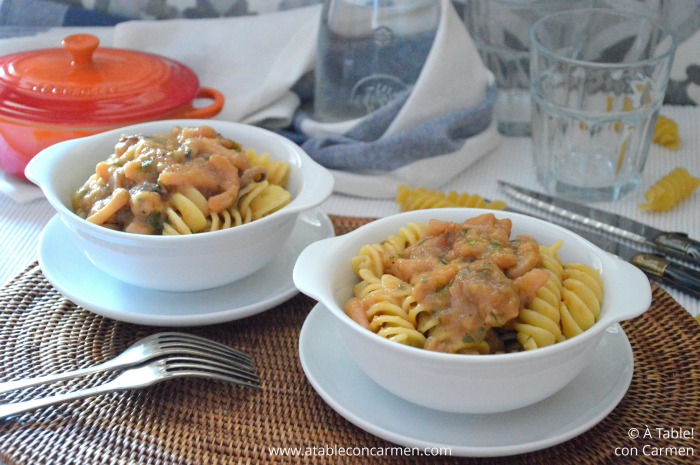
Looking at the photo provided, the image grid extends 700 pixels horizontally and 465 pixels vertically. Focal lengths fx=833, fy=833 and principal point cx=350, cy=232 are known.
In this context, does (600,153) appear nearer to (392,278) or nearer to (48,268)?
(392,278)

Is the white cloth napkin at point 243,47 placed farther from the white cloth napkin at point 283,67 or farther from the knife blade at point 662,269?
the knife blade at point 662,269

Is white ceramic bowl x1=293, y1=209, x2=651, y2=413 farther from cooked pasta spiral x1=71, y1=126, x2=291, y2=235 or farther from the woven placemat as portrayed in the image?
cooked pasta spiral x1=71, y1=126, x2=291, y2=235

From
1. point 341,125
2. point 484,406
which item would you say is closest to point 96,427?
point 484,406

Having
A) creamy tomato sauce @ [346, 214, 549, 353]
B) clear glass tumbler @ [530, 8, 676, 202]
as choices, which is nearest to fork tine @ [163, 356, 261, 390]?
creamy tomato sauce @ [346, 214, 549, 353]

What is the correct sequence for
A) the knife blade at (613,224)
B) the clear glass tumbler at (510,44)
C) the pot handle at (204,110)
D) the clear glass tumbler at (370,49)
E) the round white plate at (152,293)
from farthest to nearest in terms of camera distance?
the clear glass tumbler at (510,44), the clear glass tumbler at (370,49), the pot handle at (204,110), the knife blade at (613,224), the round white plate at (152,293)

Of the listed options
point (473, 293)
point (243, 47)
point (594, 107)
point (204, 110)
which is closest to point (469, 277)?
point (473, 293)

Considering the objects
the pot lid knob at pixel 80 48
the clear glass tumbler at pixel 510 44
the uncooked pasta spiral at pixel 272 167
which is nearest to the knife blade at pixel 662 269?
the uncooked pasta spiral at pixel 272 167
